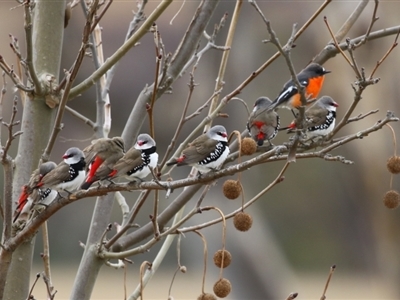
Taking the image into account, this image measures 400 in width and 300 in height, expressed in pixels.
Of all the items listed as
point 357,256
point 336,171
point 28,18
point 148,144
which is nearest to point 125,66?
point 336,171

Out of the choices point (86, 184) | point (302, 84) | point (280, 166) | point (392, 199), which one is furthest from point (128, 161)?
point (280, 166)

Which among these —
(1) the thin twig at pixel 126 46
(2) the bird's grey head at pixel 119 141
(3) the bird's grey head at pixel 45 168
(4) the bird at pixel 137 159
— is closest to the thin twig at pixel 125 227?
(4) the bird at pixel 137 159

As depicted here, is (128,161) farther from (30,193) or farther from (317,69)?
(317,69)

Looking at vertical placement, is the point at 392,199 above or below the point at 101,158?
below

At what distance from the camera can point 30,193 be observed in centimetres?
218

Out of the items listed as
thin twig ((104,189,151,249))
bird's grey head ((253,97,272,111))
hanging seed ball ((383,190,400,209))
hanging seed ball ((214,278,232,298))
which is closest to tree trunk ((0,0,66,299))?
thin twig ((104,189,151,249))

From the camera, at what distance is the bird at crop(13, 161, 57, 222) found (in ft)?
6.99

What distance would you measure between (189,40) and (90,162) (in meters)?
0.60

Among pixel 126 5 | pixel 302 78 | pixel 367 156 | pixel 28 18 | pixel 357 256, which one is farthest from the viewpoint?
pixel 357 256

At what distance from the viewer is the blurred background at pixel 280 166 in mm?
3890

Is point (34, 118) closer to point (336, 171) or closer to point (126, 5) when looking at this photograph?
point (126, 5)

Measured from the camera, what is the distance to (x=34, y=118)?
2305 millimetres

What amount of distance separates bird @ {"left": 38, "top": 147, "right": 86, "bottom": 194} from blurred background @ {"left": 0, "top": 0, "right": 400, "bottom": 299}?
150 centimetres

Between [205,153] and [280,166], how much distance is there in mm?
2787
